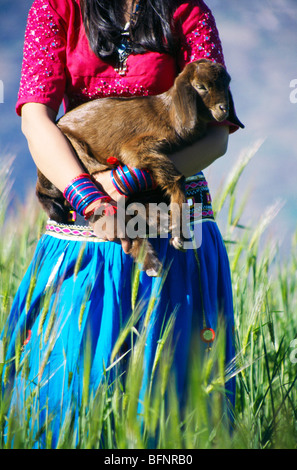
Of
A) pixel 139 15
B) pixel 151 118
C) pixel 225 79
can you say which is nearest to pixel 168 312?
pixel 151 118

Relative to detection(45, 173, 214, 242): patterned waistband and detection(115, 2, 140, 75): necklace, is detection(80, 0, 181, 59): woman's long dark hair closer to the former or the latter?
detection(115, 2, 140, 75): necklace

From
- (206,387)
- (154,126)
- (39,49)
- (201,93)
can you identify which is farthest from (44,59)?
(206,387)

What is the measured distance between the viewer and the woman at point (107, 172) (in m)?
1.42

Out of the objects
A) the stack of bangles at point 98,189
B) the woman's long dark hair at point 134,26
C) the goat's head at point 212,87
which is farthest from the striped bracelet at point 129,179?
the woman's long dark hair at point 134,26

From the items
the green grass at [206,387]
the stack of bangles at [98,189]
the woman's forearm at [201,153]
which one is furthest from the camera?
the woman's forearm at [201,153]

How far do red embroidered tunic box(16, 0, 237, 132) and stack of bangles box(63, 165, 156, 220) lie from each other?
31 cm

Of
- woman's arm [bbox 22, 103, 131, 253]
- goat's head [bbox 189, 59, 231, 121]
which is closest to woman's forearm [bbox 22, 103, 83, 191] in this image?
woman's arm [bbox 22, 103, 131, 253]

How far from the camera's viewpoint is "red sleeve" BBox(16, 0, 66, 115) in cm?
151

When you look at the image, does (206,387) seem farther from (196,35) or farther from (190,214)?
(196,35)

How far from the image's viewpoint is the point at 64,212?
1567mm

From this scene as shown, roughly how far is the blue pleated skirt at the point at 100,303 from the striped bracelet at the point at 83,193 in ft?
0.39

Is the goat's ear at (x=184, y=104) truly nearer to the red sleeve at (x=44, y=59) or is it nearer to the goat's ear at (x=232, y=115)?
the goat's ear at (x=232, y=115)

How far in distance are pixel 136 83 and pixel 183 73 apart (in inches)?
6.5

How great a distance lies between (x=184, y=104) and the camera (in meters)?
1.43
